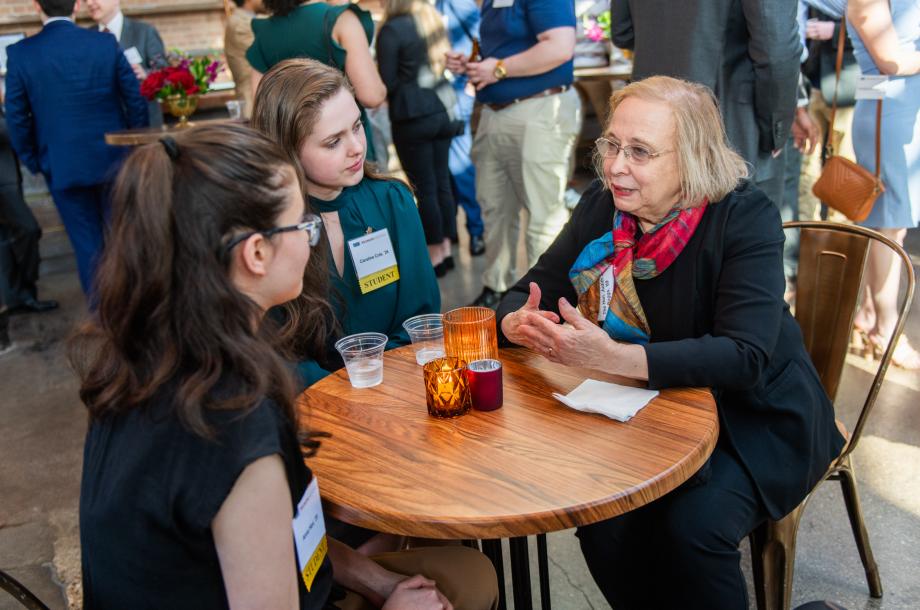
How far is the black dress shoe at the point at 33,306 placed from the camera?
494 centimetres

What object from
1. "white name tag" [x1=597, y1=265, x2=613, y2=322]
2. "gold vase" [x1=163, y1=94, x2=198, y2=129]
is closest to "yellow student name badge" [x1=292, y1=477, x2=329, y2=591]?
"white name tag" [x1=597, y1=265, x2=613, y2=322]

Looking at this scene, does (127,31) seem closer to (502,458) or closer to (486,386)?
(486,386)

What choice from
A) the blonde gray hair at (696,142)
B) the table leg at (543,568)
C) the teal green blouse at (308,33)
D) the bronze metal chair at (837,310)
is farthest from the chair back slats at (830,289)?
the teal green blouse at (308,33)

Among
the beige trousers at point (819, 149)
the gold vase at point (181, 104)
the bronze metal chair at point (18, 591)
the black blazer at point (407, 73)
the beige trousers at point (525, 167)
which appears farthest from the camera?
the gold vase at point (181, 104)

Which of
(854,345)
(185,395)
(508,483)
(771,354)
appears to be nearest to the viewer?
(185,395)

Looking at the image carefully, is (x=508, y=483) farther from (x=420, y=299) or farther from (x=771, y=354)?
(x=420, y=299)

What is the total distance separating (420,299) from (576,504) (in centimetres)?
105

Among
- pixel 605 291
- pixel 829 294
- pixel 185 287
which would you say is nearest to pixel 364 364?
pixel 605 291

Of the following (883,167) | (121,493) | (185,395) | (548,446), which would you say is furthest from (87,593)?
(883,167)

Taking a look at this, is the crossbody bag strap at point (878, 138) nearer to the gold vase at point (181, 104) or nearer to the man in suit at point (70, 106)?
the gold vase at point (181, 104)

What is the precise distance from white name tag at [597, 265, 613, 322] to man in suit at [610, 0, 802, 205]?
130cm

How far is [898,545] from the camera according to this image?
2.17 m

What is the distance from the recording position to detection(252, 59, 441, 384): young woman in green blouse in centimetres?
194

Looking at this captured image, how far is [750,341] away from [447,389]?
0.60m
